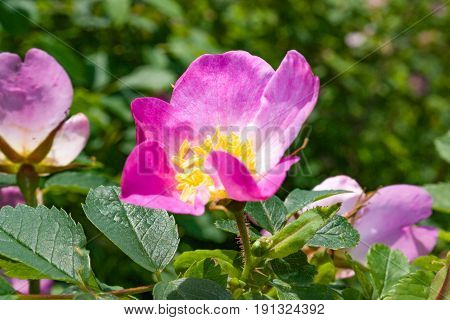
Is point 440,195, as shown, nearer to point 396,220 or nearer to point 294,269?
point 396,220

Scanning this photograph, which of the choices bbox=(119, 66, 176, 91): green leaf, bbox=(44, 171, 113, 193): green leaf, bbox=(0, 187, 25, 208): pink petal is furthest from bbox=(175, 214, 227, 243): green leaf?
bbox=(119, 66, 176, 91): green leaf

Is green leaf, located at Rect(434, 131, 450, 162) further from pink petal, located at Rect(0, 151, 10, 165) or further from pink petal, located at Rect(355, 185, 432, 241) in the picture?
pink petal, located at Rect(0, 151, 10, 165)

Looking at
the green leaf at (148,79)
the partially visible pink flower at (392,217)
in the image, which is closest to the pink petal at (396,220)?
the partially visible pink flower at (392,217)

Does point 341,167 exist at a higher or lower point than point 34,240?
lower

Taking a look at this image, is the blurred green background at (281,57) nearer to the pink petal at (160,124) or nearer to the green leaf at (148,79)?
the green leaf at (148,79)

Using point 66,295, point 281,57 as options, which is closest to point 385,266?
point 66,295
